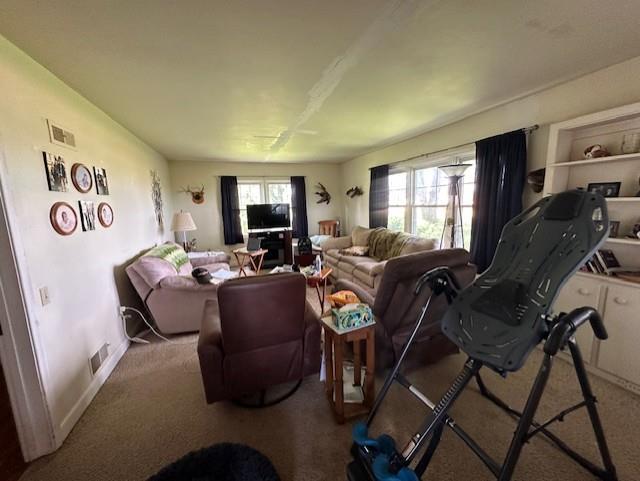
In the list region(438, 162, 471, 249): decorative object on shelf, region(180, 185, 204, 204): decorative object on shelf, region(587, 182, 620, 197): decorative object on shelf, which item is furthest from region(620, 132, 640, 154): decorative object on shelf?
region(180, 185, 204, 204): decorative object on shelf

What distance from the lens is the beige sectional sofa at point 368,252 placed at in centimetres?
360

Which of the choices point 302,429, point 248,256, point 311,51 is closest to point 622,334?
point 302,429

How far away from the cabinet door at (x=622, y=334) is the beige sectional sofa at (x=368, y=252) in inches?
72.1

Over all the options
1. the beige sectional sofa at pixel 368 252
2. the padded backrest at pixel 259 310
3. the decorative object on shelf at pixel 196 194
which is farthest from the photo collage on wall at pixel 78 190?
the decorative object on shelf at pixel 196 194

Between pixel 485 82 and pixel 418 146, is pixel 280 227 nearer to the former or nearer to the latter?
pixel 418 146

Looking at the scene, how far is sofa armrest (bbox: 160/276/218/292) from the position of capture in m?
2.65

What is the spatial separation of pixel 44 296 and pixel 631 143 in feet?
13.8

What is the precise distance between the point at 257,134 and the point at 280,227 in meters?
2.77

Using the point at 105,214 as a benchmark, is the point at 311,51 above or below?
above

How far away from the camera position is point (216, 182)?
5.90 meters

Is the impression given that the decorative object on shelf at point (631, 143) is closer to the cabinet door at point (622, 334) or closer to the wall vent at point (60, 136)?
the cabinet door at point (622, 334)

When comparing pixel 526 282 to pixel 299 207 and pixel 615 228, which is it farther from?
pixel 299 207

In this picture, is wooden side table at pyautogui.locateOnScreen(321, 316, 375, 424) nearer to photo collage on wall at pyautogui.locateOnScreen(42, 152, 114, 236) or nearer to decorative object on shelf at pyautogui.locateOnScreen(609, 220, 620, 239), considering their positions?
photo collage on wall at pyautogui.locateOnScreen(42, 152, 114, 236)

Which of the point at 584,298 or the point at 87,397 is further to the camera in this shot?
the point at 584,298
